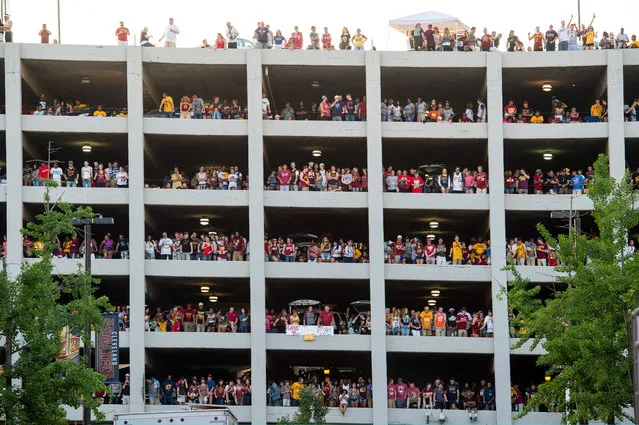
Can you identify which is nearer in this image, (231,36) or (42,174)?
(42,174)

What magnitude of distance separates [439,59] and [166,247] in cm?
1458

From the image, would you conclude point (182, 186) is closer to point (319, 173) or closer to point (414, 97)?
point (319, 173)

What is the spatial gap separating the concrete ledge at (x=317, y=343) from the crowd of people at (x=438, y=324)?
1493 mm

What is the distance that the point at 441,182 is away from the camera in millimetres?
60812

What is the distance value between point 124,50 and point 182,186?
6.49 metres

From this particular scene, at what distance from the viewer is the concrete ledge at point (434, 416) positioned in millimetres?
56750

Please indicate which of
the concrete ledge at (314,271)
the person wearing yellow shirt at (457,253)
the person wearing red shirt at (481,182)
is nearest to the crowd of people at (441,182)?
the person wearing red shirt at (481,182)

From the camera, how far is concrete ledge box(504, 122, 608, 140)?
61.0 m

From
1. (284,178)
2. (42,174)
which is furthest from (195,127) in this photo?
(42,174)

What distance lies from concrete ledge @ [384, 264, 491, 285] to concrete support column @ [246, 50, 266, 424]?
5561 millimetres

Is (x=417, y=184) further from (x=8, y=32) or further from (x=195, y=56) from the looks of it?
(x=8, y=32)

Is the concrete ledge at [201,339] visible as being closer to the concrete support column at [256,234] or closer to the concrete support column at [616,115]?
the concrete support column at [256,234]

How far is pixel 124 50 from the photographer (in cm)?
6094

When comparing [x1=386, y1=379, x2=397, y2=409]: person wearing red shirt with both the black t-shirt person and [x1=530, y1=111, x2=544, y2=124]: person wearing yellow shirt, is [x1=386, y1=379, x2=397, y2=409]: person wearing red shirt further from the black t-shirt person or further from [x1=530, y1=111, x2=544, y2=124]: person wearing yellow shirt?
the black t-shirt person
